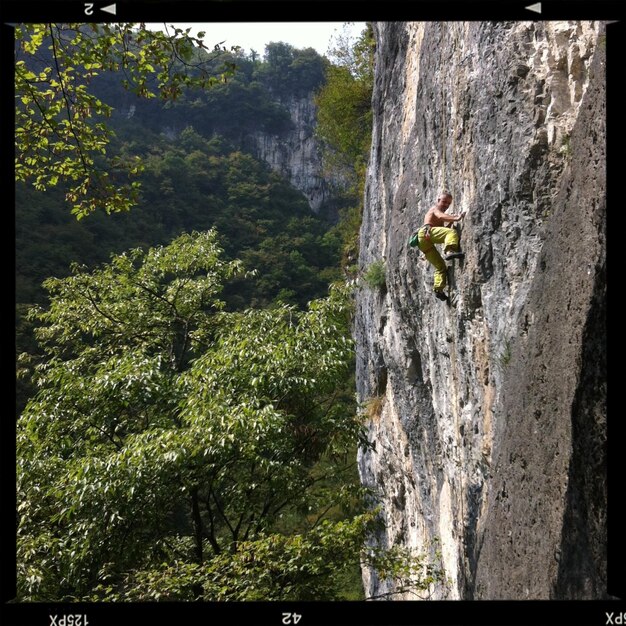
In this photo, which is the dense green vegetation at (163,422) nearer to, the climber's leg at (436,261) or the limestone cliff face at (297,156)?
the climber's leg at (436,261)

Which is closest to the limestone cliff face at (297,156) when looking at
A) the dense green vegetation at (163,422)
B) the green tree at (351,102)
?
the green tree at (351,102)

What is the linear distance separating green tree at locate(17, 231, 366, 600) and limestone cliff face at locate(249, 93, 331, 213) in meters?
50.7

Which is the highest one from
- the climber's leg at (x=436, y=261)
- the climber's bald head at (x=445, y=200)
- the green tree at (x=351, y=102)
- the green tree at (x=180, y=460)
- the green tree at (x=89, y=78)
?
the green tree at (x=351, y=102)

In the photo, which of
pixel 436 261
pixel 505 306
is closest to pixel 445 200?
pixel 436 261

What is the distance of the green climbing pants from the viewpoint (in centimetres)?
630

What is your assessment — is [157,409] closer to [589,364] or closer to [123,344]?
[123,344]

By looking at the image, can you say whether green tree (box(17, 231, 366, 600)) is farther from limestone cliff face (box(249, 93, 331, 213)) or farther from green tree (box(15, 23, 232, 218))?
limestone cliff face (box(249, 93, 331, 213))

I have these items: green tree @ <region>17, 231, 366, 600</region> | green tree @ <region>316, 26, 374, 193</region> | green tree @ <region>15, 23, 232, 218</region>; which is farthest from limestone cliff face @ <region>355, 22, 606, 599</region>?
green tree @ <region>316, 26, 374, 193</region>

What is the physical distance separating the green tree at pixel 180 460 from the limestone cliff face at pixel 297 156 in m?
50.7

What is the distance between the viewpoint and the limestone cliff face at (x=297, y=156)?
60.3 m

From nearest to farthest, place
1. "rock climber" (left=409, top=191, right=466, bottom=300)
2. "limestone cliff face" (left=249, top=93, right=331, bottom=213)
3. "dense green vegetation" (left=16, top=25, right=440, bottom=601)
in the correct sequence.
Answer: "dense green vegetation" (left=16, top=25, right=440, bottom=601) → "rock climber" (left=409, top=191, right=466, bottom=300) → "limestone cliff face" (left=249, top=93, right=331, bottom=213)

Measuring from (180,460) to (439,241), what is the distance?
398 centimetres
